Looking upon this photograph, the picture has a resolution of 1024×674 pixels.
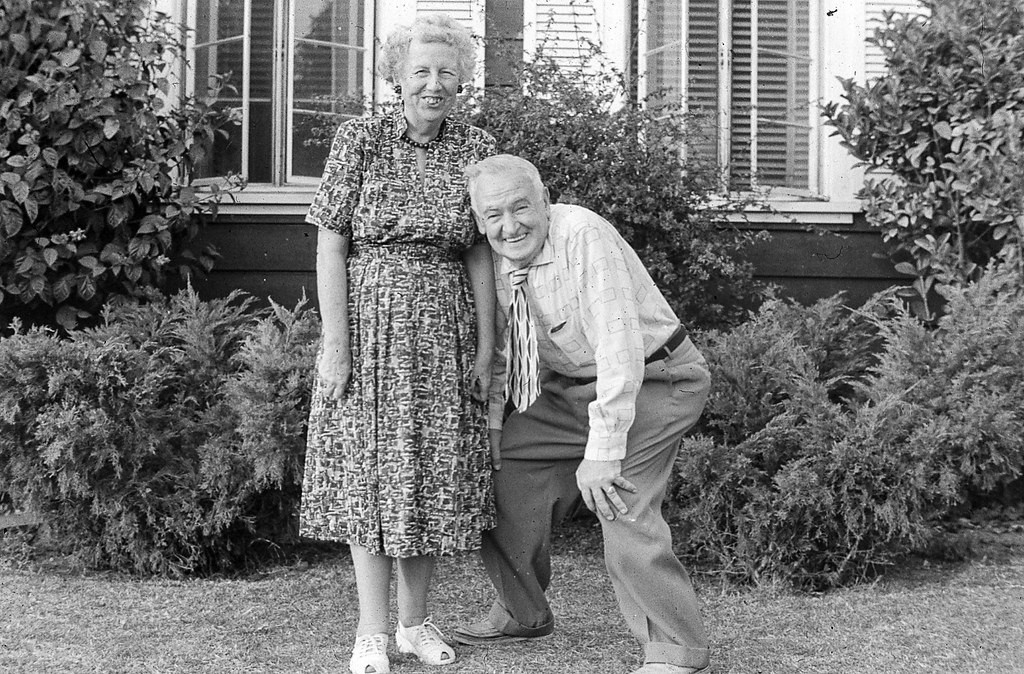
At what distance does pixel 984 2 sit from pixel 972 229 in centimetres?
116

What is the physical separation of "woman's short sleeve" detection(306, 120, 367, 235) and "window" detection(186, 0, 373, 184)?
10.6 ft

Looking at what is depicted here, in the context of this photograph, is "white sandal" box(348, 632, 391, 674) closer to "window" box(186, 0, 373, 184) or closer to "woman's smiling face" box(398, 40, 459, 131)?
"woman's smiling face" box(398, 40, 459, 131)

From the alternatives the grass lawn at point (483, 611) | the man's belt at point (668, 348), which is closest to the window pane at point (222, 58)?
the grass lawn at point (483, 611)

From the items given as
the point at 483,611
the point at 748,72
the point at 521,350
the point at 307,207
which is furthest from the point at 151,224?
the point at 748,72

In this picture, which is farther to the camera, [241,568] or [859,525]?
[241,568]

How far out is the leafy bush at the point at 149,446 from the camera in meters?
4.51

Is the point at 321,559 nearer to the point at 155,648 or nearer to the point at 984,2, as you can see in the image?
the point at 155,648

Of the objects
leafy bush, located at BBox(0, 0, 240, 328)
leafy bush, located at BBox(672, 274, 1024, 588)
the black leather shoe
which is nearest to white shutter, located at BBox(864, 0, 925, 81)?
leafy bush, located at BBox(672, 274, 1024, 588)

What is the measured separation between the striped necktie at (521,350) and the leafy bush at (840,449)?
1.15m

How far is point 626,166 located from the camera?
5316 mm

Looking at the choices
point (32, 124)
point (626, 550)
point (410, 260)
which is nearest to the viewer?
point (626, 550)

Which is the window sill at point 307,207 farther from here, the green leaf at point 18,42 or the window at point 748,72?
the green leaf at point 18,42

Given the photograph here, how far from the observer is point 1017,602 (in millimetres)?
4281

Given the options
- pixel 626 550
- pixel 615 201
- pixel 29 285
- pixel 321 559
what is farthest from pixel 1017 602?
pixel 29 285
